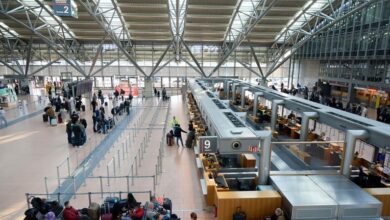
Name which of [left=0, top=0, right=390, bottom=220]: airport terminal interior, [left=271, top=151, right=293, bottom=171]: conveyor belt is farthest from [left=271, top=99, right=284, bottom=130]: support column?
[left=271, top=151, right=293, bottom=171]: conveyor belt

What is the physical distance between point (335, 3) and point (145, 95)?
22515 mm

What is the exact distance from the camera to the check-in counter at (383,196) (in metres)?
7.56

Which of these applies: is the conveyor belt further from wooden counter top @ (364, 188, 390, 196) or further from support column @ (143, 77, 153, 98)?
support column @ (143, 77, 153, 98)

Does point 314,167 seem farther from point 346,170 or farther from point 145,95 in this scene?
point 145,95

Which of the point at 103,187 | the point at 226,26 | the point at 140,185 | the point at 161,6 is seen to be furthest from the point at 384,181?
the point at 226,26

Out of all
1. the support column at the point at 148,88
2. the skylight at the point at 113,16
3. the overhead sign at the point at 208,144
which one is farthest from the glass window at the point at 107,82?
the overhead sign at the point at 208,144

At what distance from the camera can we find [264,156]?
26.9 feet

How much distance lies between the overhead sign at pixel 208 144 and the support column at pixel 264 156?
1.35 metres

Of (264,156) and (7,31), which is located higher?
(7,31)

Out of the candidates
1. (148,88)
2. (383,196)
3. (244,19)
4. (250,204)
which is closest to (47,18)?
(148,88)

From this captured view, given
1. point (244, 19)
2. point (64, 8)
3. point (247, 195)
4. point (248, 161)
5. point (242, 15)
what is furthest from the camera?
point (244, 19)

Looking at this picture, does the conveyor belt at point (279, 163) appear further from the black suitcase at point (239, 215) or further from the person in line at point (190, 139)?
the black suitcase at point (239, 215)

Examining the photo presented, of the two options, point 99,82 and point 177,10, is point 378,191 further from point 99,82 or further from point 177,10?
point 99,82

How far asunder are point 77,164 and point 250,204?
804cm
